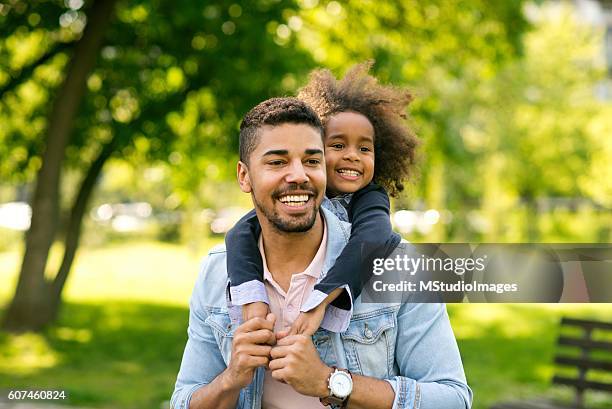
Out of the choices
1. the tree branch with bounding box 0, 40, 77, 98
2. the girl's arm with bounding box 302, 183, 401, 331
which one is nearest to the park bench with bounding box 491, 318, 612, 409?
the girl's arm with bounding box 302, 183, 401, 331

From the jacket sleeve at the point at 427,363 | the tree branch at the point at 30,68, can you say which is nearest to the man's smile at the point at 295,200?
the jacket sleeve at the point at 427,363

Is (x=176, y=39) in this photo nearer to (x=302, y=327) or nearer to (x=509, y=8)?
(x=509, y=8)

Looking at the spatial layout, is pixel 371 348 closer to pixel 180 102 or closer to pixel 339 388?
pixel 339 388

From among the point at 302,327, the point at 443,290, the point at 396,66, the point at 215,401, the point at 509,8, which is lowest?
the point at 215,401

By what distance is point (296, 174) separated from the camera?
85.0 inches

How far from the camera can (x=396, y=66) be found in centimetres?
1023

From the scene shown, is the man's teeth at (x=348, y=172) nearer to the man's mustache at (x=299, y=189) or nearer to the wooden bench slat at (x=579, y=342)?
the man's mustache at (x=299, y=189)

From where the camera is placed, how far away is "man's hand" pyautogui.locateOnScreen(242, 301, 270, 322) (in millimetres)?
2186

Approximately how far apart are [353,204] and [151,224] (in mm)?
29139

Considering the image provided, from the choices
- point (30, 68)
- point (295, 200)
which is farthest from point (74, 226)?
point (295, 200)

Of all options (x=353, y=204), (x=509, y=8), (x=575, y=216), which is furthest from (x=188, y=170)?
(x=575, y=216)

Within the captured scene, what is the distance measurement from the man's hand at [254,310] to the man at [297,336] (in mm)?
58

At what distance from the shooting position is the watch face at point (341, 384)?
2.09m

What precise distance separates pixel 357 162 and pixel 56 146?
7844 mm
